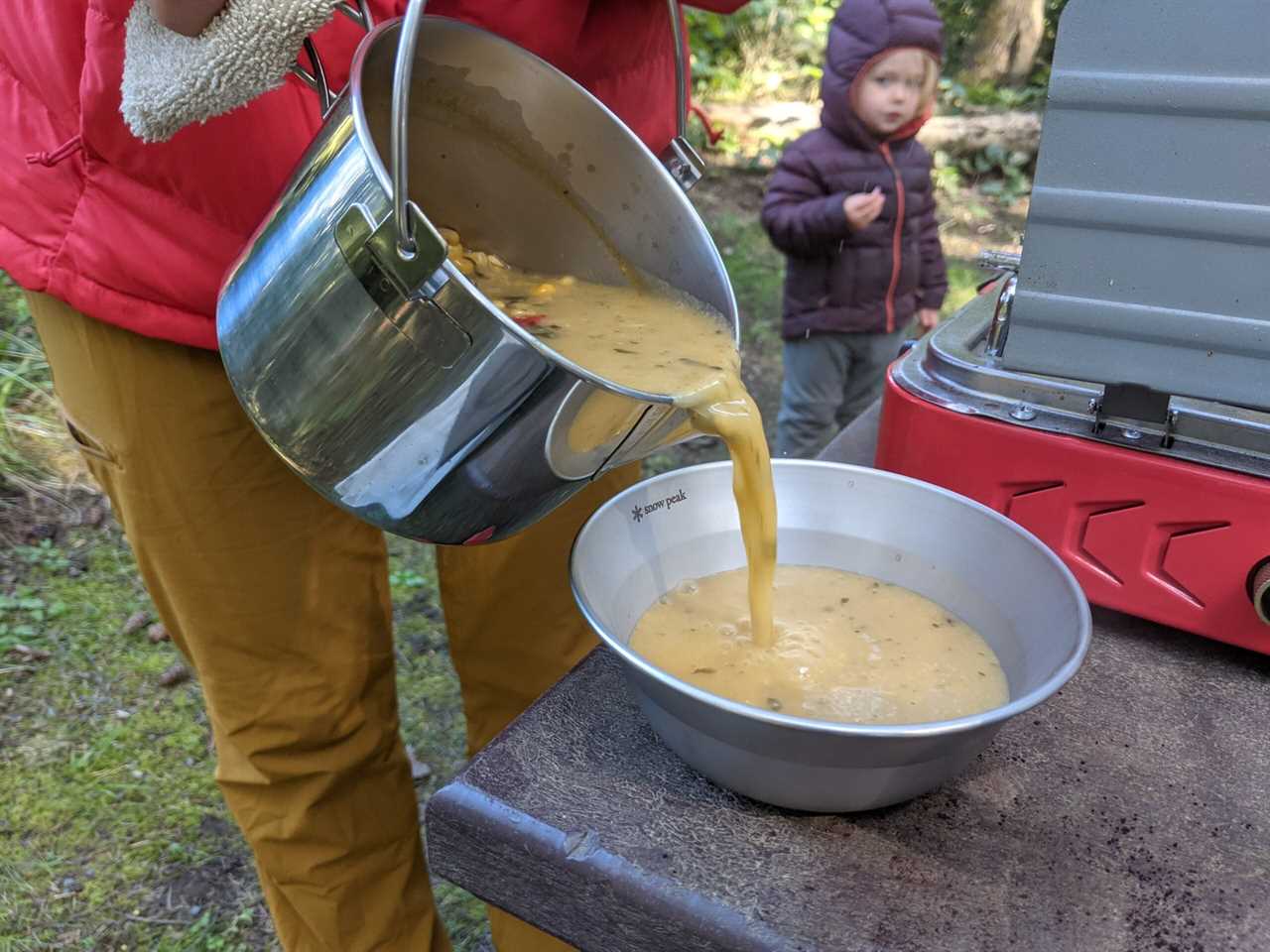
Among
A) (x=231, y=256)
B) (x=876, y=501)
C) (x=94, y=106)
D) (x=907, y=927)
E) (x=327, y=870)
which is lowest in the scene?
(x=327, y=870)

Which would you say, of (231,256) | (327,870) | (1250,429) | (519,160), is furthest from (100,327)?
(1250,429)

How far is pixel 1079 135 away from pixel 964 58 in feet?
25.2

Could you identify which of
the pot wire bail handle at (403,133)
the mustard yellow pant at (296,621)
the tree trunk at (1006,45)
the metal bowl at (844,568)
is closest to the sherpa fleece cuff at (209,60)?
the pot wire bail handle at (403,133)

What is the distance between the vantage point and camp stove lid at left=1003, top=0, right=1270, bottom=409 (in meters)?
0.97

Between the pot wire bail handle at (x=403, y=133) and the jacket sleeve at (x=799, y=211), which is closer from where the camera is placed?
the pot wire bail handle at (x=403, y=133)

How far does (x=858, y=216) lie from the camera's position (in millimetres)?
2920

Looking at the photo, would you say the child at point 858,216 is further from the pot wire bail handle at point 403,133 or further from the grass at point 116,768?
the pot wire bail handle at point 403,133

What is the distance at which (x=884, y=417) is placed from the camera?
137cm

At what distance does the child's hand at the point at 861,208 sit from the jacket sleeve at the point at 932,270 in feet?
1.10

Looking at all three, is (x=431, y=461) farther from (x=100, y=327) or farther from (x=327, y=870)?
(x=327, y=870)

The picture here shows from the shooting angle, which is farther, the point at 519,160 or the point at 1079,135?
the point at 519,160

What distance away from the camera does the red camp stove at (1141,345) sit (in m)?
0.99

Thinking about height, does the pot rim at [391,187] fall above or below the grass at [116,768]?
above

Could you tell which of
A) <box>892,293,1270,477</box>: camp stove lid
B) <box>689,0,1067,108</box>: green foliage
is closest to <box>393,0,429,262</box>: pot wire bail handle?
<box>892,293,1270,477</box>: camp stove lid
